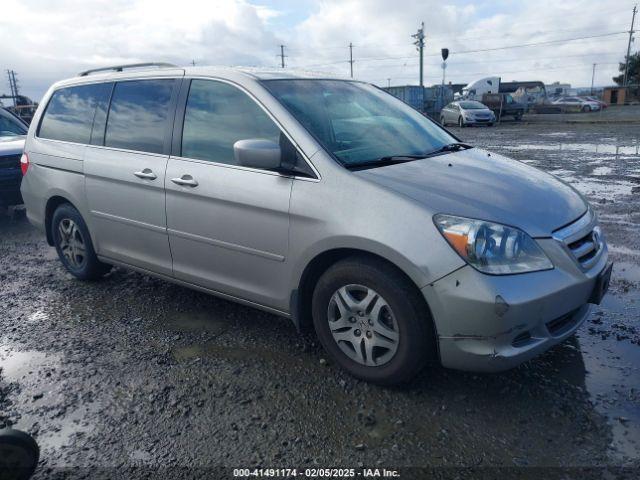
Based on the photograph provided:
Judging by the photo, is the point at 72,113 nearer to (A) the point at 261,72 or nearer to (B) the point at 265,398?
(A) the point at 261,72

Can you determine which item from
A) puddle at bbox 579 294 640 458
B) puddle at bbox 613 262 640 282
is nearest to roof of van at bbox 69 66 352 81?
puddle at bbox 579 294 640 458

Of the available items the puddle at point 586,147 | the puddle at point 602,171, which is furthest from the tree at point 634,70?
the puddle at point 602,171

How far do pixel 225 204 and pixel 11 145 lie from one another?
5841mm

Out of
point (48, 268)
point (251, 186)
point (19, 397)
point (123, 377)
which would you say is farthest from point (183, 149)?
point (48, 268)

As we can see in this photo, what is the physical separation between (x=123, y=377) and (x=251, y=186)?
4.67ft

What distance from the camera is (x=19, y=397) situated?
315 cm

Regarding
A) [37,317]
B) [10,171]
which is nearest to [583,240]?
[37,317]

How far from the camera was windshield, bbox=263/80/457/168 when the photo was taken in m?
3.33

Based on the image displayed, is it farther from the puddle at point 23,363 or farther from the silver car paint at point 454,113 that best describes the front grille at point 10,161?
the silver car paint at point 454,113

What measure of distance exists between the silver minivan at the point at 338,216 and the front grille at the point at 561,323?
12mm

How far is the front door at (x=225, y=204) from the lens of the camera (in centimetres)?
327

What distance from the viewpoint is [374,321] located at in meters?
2.94

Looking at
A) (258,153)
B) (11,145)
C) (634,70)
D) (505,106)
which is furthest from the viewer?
(634,70)

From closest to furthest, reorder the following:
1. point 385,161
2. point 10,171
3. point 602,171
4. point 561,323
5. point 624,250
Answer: point 561,323
point 385,161
point 624,250
point 10,171
point 602,171
